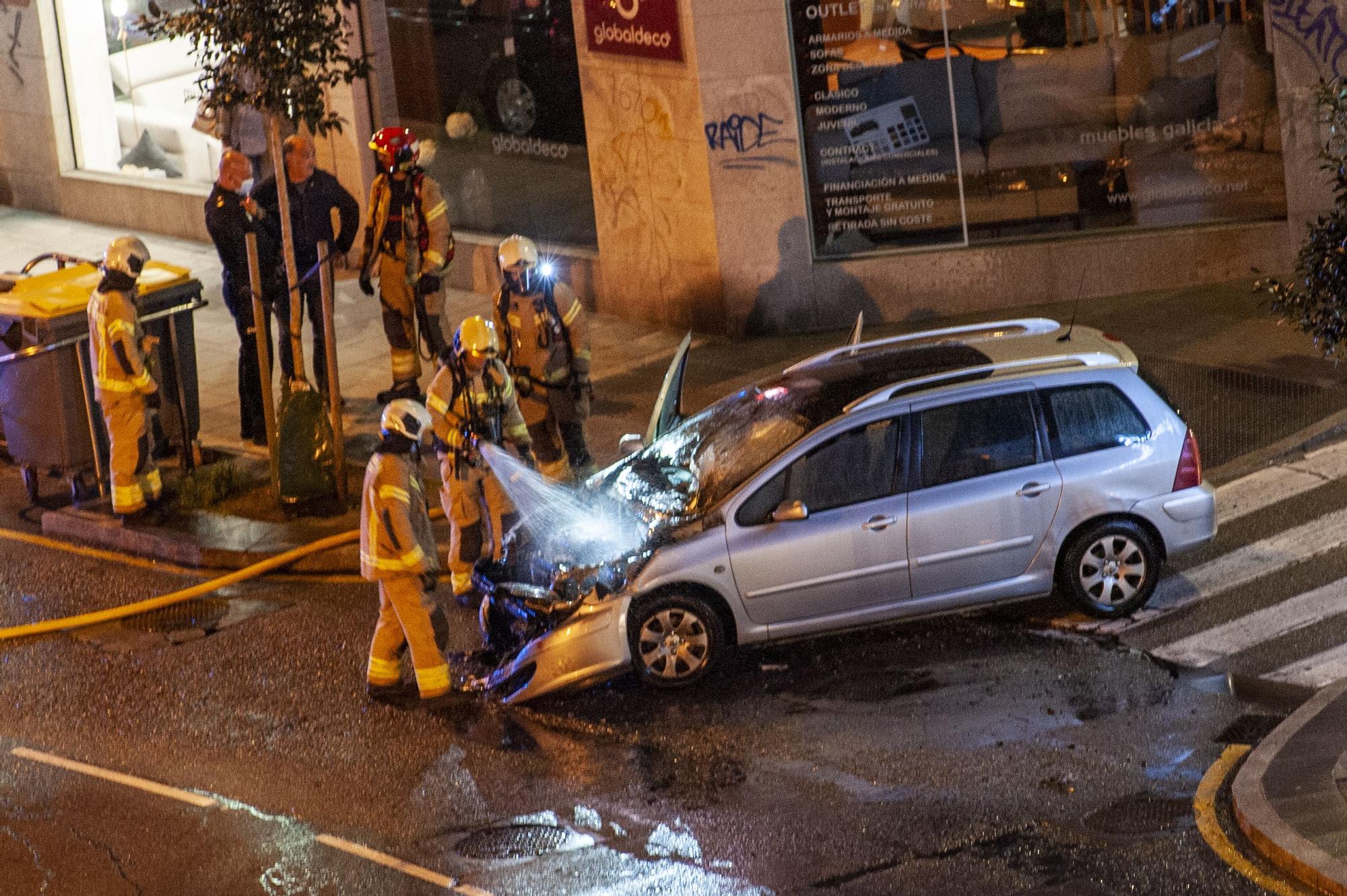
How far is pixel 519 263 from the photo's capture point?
455 inches

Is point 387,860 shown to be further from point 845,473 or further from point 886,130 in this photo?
point 886,130

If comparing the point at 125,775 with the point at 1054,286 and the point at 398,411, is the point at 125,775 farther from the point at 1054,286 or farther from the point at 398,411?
the point at 1054,286

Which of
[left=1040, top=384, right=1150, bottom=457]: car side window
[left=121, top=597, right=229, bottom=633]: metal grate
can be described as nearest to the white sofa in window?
[left=121, top=597, right=229, bottom=633]: metal grate

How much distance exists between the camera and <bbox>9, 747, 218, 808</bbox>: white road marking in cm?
856

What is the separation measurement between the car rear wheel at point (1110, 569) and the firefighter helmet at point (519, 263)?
3.92 meters

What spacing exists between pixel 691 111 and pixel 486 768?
25.9 ft

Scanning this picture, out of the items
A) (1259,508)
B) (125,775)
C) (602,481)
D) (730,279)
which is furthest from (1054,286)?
(125,775)

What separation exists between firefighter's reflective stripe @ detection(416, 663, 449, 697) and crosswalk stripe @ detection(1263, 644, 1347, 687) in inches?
166

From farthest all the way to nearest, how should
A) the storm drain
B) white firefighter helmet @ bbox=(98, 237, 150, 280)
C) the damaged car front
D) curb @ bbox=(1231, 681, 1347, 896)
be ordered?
white firefighter helmet @ bbox=(98, 237, 150, 280), the storm drain, the damaged car front, curb @ bbox=(1231, 681, 1347, 896)

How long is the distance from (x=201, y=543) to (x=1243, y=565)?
6573mm

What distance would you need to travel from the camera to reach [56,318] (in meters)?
12.9

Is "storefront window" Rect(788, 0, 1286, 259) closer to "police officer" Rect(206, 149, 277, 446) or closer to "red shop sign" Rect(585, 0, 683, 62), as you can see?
"red shop sign" Rect(585, 0, 683, 62)

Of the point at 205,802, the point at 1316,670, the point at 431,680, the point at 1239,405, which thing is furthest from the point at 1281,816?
the point at 1239,405

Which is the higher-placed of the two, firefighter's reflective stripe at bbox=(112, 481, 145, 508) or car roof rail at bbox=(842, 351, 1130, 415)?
car roof rail at bbox=(842, 351, 1130, 415)
